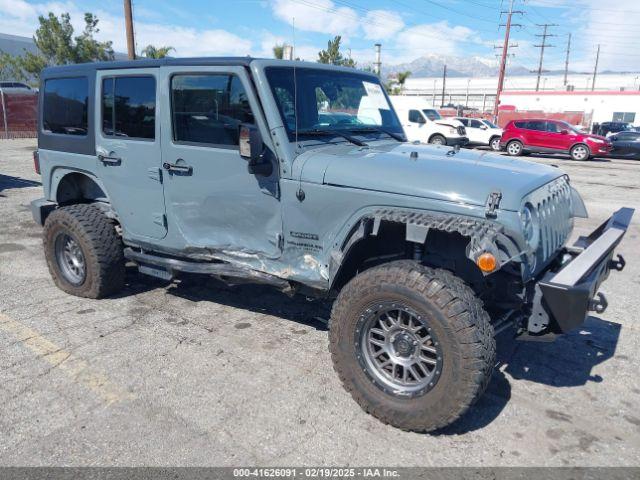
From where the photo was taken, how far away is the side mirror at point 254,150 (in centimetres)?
334

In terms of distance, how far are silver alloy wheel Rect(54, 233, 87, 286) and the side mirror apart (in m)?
2.37

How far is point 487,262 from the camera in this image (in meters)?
2.69

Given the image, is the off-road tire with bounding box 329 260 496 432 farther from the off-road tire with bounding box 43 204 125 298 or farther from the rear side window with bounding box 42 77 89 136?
the rear side window with bounding box 42 77 89 136

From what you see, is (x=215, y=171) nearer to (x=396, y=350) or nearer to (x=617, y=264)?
(x=396, y=350)

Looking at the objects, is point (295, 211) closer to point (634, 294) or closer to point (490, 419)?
point (490, 419)

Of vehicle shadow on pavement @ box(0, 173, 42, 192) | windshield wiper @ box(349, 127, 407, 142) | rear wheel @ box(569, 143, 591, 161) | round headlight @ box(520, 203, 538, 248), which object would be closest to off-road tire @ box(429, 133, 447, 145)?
rear wheel @ box(569, 143, 591, 161)

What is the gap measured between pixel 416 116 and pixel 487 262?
818 inches

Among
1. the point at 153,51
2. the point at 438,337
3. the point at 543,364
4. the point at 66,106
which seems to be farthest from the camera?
the point at 153,51

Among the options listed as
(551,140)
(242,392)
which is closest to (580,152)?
(551,140)

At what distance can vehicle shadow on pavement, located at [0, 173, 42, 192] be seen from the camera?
10.8 meters

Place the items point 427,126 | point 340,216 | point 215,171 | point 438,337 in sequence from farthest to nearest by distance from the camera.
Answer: point 427,126 < point 215,171 < point 340,216 < point 438,337

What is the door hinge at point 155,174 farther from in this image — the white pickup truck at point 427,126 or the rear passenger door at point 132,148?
the white pickup truck at point 427,126

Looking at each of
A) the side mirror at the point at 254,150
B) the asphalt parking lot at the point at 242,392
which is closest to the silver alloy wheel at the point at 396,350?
the asphalt parking lot at the point at 242,392

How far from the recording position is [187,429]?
3020 mm
